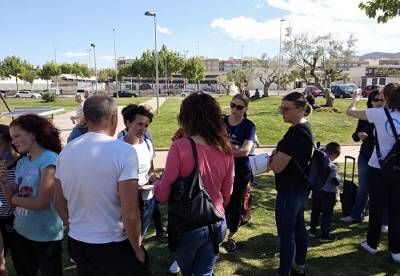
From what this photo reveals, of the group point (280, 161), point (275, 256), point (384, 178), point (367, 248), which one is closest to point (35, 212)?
point (280, 161)

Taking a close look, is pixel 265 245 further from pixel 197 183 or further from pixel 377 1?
pixel 377 1

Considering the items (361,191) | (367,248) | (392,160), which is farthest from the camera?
(361,191)

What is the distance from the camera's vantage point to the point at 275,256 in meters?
4.11

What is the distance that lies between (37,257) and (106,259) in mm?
904

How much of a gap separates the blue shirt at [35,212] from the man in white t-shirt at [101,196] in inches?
14.0

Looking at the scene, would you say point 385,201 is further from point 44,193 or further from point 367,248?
point 44,193

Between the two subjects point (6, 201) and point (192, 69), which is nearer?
point (6, 201)

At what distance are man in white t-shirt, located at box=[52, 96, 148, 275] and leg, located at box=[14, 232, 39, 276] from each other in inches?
31.9

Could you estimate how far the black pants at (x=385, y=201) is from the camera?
3.78 meters

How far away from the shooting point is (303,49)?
2395 cm

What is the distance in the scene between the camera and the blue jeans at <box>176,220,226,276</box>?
2.39 meters

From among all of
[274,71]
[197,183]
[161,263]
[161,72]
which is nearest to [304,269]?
[161,263]

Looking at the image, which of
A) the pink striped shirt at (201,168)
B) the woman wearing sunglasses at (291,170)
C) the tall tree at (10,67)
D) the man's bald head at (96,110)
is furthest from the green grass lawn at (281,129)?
the tall tree at (10,67)

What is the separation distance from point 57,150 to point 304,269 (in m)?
2.50
